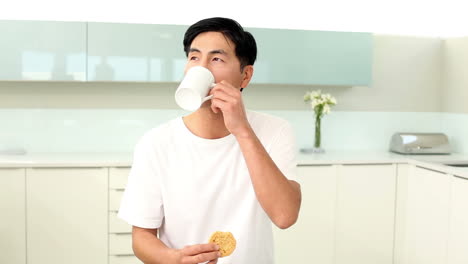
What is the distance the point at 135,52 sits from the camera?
3.57 m

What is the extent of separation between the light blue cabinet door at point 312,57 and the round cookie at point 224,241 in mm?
2392

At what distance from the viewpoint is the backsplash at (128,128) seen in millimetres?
3855

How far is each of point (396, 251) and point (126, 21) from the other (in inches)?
99.3

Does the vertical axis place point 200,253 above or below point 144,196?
below

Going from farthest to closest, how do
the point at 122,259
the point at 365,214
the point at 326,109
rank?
1. the point at 326,109
2. the point at 365,214
3. the point at 122,259

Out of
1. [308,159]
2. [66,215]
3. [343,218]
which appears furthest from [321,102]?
[66,215]

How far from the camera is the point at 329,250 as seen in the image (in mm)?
3678

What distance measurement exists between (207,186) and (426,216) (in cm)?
239

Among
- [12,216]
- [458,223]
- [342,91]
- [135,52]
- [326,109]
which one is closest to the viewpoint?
[458,223]

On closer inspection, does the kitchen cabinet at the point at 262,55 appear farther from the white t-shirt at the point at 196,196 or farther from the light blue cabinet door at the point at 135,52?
the white t-shirt at the point at 196,196

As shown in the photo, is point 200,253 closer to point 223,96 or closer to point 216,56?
point 223,96

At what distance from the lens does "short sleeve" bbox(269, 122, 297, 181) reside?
1616 mm

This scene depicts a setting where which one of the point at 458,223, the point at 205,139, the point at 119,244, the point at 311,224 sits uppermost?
the point at 205,139

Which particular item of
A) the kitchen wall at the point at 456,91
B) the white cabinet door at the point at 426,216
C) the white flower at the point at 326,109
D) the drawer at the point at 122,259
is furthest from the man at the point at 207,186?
the kitchen wall at the point at 456,91
